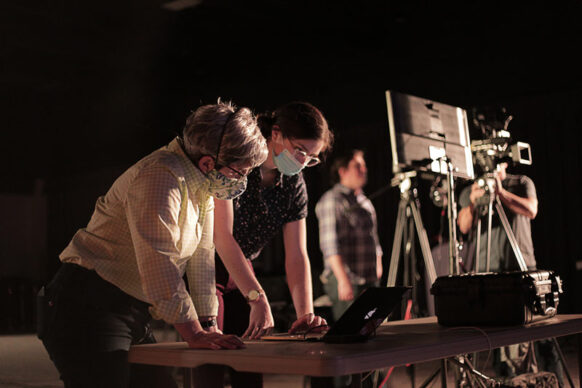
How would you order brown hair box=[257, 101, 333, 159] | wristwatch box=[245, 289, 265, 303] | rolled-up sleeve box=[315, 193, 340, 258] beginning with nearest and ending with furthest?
wristwatch box=[245, 289, 265, 303]
brown hair box=[257, 101, 333, 159]
rolled-up sleeve box=[315, 193, 340, 258]

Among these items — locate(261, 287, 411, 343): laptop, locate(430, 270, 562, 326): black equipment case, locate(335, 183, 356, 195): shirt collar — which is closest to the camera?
locate(261, 287, 411, 343): laptop

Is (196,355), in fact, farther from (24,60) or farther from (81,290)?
(24,60)

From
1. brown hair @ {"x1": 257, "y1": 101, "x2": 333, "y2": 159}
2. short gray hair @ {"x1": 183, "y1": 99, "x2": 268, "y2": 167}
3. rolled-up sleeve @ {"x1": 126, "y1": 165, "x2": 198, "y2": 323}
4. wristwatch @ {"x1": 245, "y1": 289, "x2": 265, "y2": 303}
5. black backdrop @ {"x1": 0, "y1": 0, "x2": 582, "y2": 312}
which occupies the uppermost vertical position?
black backdrop @ {"x1": 0, "y1": 0, "x2": 582, "y2": 312}

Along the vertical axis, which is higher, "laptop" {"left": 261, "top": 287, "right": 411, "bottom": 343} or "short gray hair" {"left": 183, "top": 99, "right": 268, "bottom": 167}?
"short gray hair" {"left": 183, "top": 99, "right": 268, "bottom": 167}

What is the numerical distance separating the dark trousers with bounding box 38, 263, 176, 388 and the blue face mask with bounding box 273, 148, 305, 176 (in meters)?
0.71

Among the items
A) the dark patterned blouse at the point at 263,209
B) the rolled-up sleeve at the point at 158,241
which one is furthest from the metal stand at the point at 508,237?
the rolled-up sleeve at the point at 158,241

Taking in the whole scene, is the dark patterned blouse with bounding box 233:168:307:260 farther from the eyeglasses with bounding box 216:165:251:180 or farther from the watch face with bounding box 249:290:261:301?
the eyeglasses with bounding box 216:165:251:180

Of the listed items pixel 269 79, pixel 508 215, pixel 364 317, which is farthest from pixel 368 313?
pixel 269 79

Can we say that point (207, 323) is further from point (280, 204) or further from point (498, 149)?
point (498, 149)

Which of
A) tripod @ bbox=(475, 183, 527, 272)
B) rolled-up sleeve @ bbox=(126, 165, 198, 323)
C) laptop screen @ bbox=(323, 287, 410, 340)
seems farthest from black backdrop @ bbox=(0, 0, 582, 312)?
tripod @ bbox=(475, 183, 527, 272)

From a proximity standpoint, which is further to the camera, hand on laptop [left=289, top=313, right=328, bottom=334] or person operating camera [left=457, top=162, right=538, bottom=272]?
person operating camera [left=457, top=162, right=538, bottom=272]

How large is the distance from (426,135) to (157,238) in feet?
5.82

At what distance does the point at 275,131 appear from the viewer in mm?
2023

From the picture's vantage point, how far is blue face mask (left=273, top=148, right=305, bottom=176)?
198cm
